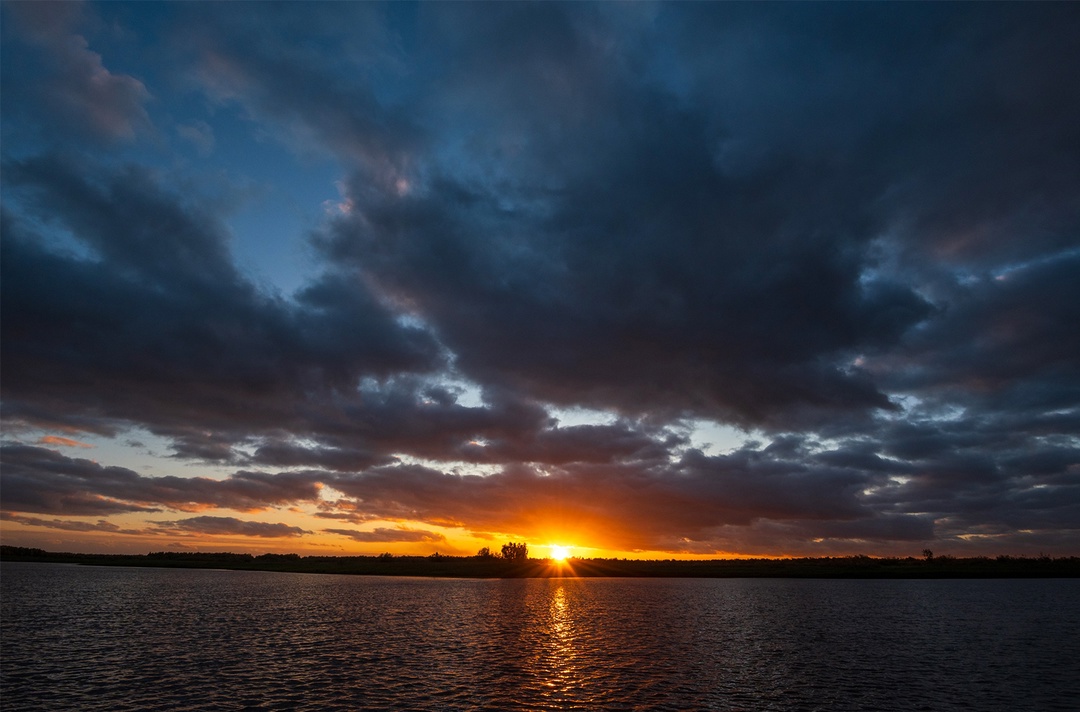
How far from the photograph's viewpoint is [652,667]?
163 ft

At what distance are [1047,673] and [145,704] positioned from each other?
6802 centimetres

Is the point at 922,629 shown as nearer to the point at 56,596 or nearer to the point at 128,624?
the point at 128,624

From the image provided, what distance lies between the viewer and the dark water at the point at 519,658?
129 feet

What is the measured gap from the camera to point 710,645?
206ft

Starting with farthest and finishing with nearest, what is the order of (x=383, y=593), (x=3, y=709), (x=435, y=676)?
(x=383, y=593), (x=435, y=676), (x=3, y=709)

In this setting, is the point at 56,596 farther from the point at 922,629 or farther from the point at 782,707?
the point at 922,629

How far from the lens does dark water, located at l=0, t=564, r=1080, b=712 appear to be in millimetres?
39188

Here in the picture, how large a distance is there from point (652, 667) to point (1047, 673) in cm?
3279

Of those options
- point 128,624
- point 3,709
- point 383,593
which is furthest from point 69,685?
point 383,593

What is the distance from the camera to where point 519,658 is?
178 ft

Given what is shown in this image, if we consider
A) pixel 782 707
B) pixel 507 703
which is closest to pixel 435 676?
pixel 507 703

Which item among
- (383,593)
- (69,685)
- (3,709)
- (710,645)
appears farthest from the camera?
(383,593)

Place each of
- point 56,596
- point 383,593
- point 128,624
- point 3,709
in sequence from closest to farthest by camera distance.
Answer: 1. point 3,709
2. point 128,624
3. point 56,596
4. point 383,593

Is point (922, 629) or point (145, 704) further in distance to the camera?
point (922, 629)
